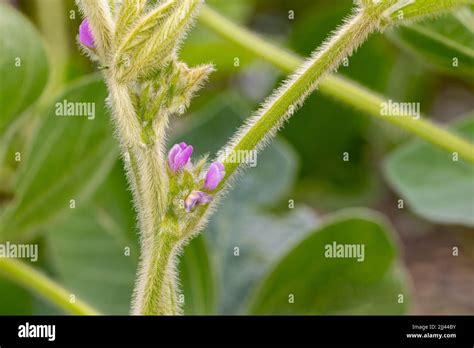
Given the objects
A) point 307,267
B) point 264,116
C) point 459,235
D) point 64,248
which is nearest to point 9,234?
point 64,248

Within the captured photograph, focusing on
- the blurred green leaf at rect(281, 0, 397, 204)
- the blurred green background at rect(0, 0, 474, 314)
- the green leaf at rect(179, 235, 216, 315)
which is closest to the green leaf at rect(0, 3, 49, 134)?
the blurred green background at rect(0, 0, 474, 314)

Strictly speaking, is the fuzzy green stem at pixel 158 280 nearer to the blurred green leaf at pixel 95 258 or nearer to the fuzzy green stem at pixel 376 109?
the fuzzy green stem at pixel 376 109

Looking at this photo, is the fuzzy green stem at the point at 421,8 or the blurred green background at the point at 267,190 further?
the blurred green background at the point at 267,190

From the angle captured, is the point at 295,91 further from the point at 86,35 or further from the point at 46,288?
the point at 46,288

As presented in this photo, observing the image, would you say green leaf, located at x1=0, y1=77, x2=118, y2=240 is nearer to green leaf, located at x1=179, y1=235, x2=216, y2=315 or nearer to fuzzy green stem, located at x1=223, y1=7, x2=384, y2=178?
green leaf, located at x1=179, y1=235, x2=216, y2=315

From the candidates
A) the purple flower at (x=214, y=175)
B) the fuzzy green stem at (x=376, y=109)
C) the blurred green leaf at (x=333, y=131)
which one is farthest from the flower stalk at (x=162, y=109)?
the blurred green leaf at (x=333, y=131)

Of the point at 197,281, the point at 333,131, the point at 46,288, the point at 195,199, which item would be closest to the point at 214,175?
the point at 195,199

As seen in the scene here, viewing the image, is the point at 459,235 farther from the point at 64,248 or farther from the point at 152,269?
the point at 152,269
